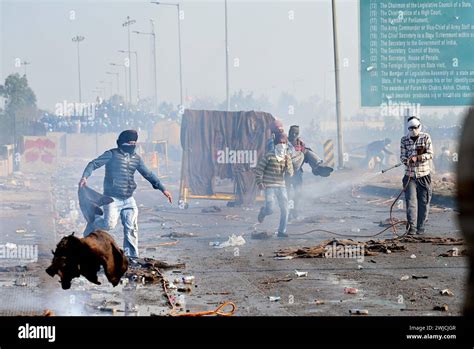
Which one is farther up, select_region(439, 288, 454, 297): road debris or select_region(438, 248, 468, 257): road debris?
select_region(438, 248, 468, 257): road debris

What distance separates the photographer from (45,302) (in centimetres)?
659

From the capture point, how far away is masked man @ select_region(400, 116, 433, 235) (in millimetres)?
10016

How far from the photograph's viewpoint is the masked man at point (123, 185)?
8.26m

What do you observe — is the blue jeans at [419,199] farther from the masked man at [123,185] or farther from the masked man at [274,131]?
the masked man at [123,185]

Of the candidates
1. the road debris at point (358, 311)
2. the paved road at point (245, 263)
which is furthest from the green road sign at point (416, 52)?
the road debris at point (358, 311)

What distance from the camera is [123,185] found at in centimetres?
848

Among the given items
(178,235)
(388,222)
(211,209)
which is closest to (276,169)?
(178,235)

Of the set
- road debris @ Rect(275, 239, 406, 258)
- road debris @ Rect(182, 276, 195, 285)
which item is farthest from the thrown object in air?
road debris @ Rect(275, 239, 406, 258)

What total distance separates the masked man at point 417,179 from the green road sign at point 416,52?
3.08 metres

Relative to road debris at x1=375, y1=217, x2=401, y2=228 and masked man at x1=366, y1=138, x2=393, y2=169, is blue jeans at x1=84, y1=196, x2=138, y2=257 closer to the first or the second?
masked man at x1=366, y1=138, x2=393, y2=169

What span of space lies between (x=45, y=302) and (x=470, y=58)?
13.8 feet

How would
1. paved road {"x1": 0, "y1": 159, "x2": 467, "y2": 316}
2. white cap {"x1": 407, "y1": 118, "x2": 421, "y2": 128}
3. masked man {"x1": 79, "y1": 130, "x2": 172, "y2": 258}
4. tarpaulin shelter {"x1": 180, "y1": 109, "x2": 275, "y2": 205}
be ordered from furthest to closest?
tarpaulin shelter {"x1": 180, "y1": 109, "x2": 275, "y2": 205}, white cap {"x1": 407, "y1": 118, "x2": 421, "y2": 128}, masked man {"x1": 79, "y1": 130, "x2": 172, "y2": 258}, paved road {"x1": 0, "y1": 159, "x2": 467, "y2": 316}

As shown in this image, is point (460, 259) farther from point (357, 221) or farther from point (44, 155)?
point (44, 155)

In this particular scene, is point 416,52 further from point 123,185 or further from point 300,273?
point 123,185
